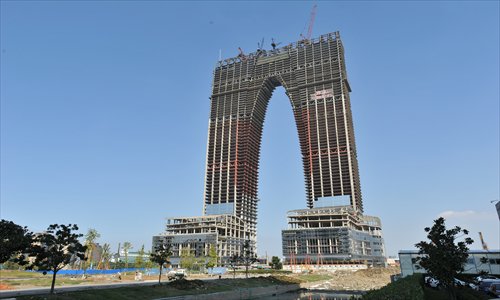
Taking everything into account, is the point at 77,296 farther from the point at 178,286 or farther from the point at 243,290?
the point at 243,290

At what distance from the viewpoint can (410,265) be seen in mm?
89438

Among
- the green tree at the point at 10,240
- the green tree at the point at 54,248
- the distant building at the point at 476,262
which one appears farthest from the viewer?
the distant building at the point at 476,262

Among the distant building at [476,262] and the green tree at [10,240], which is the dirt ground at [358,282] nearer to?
the distant building at [476,262]

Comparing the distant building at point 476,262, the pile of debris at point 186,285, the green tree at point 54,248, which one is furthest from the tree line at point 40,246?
the distant building at point 476,262

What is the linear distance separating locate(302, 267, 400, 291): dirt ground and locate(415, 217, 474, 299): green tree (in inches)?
2996

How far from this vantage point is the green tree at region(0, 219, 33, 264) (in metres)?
40.8

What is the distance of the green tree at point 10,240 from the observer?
4084 centimetres

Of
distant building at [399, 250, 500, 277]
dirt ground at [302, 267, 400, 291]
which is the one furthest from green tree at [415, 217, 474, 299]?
dirt ground at [302, 267, 400, 291]

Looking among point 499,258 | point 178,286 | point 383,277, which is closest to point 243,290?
point 178,286

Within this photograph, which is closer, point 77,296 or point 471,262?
point 77,296

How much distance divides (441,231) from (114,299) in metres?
48.2

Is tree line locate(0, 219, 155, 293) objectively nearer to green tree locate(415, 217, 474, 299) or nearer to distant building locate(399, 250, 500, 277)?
green tree locate(415, 217, 474, 299)

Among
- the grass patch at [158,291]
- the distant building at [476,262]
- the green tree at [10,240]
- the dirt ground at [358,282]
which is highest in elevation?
the green tree at [10,240]

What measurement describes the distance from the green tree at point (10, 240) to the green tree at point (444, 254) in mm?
48569
